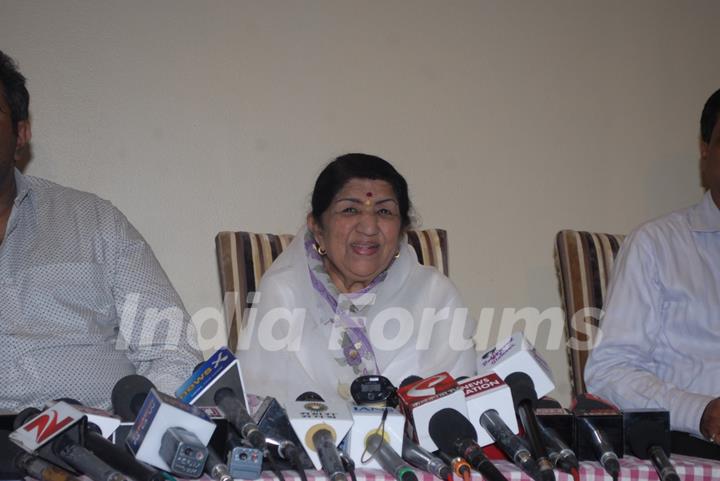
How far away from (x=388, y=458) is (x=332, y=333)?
3.78ft

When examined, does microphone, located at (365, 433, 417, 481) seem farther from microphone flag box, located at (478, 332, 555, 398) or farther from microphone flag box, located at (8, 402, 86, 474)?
microphone flag box, located at (8, 402, 86, 474)

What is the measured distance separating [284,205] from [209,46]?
2.13ft

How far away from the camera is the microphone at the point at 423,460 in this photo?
4.15ft

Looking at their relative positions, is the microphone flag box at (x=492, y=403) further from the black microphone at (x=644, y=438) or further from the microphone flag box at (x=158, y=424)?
the microphone flag box at (x=158, y=424)

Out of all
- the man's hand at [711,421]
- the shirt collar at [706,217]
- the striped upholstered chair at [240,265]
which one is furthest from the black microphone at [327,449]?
the shirt collar at [706,217]

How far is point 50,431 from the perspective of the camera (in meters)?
1.15

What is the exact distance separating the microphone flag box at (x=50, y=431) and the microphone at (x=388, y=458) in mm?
456

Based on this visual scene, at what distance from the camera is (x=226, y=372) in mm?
1383

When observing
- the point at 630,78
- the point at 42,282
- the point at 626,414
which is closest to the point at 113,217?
the point at 42,282

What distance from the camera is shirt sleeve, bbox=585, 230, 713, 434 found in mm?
1993

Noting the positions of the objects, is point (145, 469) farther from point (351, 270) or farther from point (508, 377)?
point (351, 270)

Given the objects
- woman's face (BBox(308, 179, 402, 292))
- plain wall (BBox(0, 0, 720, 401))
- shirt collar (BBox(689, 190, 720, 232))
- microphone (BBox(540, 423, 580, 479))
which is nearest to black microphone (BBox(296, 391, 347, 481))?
microphone (BBox(540, 423, 580, 479))

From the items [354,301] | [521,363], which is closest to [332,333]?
[354,301]

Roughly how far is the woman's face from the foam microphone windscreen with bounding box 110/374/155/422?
3.78 ft
